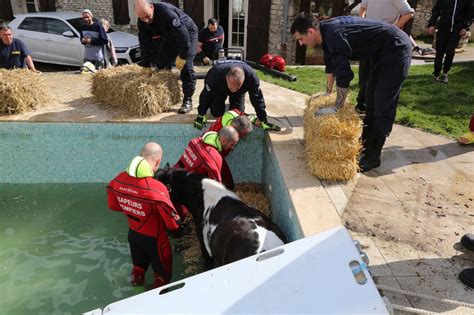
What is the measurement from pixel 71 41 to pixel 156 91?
6.36 metres

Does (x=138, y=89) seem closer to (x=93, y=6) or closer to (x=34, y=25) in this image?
(x=34, y=25)

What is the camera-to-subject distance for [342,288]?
1.79m

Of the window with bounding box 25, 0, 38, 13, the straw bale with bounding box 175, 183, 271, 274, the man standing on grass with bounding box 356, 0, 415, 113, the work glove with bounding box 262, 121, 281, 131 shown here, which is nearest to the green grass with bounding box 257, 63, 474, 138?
the man standing on grass with bounding box 356, 0, 415, 113

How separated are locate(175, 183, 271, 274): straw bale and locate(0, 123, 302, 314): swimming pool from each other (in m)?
0.13

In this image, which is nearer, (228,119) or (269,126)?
(228,119)

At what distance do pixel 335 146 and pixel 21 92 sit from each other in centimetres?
456

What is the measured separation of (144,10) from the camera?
17.2 ft

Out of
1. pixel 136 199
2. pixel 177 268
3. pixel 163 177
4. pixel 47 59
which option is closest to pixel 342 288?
pixel 136 199

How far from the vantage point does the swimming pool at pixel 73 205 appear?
3910mm

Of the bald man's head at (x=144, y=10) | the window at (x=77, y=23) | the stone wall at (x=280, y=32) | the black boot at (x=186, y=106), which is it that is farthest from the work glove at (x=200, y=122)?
the stone wall at (x=280, y=32)

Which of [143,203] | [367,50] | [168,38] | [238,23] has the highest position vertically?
[367,50]

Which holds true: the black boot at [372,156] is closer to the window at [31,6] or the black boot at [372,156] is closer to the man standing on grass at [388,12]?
the man standing on grass at [388,12]

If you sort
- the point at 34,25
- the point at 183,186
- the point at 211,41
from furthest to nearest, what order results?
the point at 34,25
the point at 211,41
the point at 183,186

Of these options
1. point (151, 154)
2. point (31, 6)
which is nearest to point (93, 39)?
point (151, 154)
